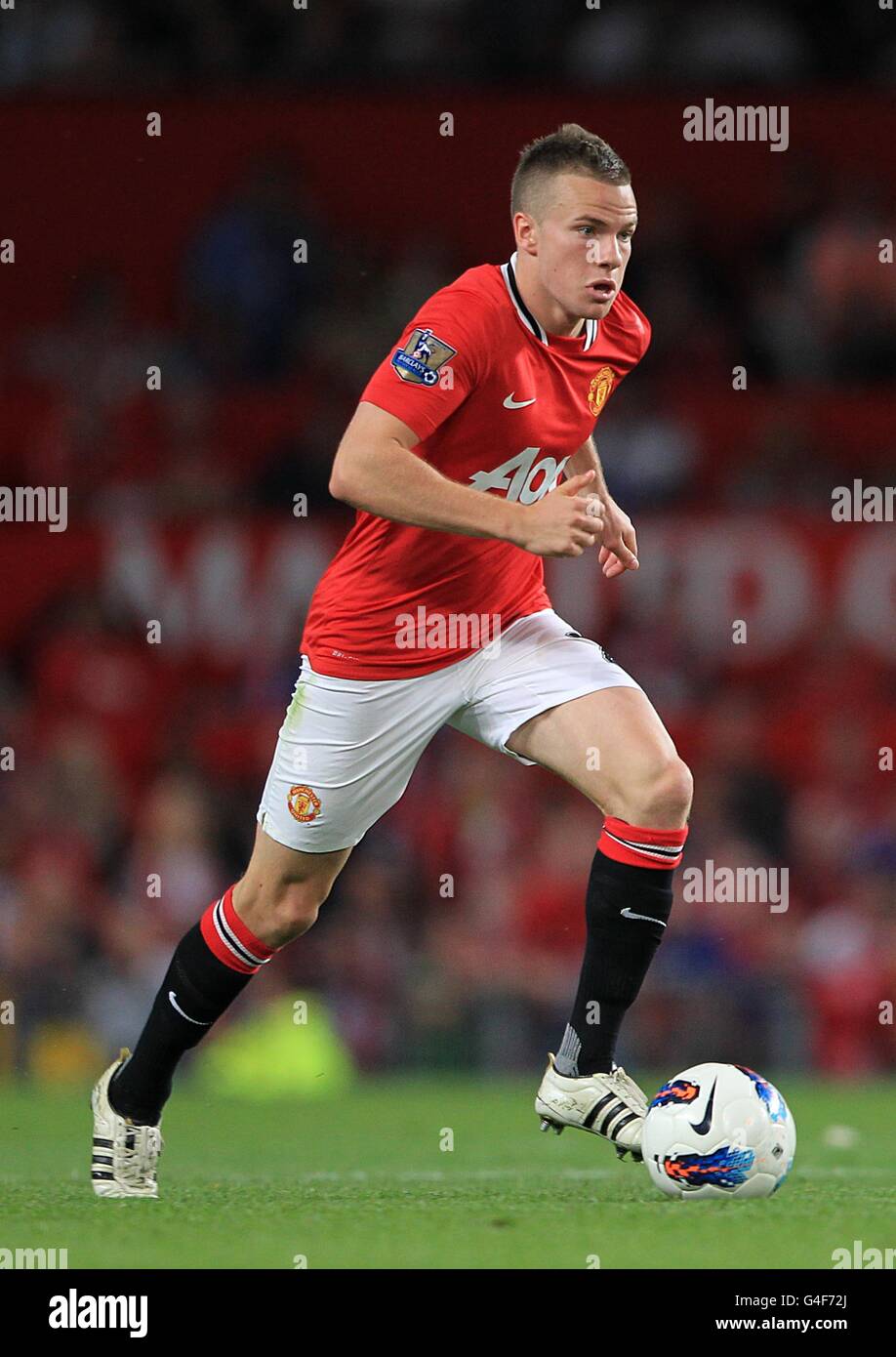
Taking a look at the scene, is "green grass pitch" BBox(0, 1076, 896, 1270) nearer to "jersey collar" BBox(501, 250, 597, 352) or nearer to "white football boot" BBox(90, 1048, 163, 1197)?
"white football boot" BBox(90, 1048, 163, 1197)

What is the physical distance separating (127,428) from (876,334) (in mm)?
4295

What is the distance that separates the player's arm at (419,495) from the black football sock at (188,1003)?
119 centimetres

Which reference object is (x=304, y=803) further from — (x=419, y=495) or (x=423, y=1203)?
(x=423, y=1203)

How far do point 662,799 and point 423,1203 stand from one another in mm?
1129

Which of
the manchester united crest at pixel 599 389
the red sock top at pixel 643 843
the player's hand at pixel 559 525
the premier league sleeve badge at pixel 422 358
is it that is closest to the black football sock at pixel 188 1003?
the red sock top at pixel 643 843

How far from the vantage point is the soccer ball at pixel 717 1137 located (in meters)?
4.87

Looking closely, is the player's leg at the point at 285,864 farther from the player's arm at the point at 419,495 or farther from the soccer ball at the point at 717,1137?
the soccer ball at the point at 717,1137

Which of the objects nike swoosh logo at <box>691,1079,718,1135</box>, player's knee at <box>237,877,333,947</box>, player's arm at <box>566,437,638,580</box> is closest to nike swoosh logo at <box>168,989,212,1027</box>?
player's knee at <box>237,877,333,947</box>

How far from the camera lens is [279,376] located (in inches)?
489

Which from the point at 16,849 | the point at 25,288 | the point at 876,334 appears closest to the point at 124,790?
the point at 16,849

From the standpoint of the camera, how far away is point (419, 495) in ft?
16.3

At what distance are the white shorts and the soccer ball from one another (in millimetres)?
993

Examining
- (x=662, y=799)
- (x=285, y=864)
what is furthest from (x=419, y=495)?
(x=285, y=864)

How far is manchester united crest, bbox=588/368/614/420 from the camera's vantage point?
5.62 meters
